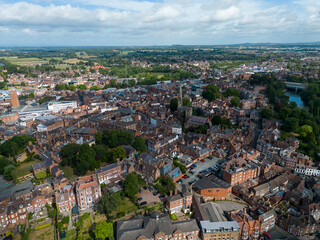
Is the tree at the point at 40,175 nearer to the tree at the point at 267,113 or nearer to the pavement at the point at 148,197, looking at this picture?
the pavement at the point at 148,197

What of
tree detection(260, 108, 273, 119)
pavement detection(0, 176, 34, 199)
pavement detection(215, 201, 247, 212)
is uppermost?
tree detection(260, 108, 273, 119)

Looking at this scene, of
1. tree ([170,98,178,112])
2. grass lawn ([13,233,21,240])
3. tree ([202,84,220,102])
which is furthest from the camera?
tree ([202,84,220,102])

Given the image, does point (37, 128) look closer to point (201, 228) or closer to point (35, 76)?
point (201, 228)

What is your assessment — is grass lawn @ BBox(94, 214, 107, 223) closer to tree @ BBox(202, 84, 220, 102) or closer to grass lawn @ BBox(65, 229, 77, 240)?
grass lawn @ BBox(65, 229, 77, 240)

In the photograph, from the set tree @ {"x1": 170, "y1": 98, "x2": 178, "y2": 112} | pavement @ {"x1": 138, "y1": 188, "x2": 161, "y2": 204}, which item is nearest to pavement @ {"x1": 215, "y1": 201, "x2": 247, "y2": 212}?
pavement @ {"x1": 138, "y1": 188, "x2": 161, "y2": 204}

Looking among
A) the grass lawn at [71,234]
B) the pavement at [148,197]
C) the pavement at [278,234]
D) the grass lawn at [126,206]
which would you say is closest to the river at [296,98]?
the pavement at [278,234]

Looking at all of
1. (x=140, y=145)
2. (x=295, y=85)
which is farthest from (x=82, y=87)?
(x=295, y=85)

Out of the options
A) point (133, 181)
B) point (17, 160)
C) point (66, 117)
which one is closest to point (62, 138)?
point (17, 160)
